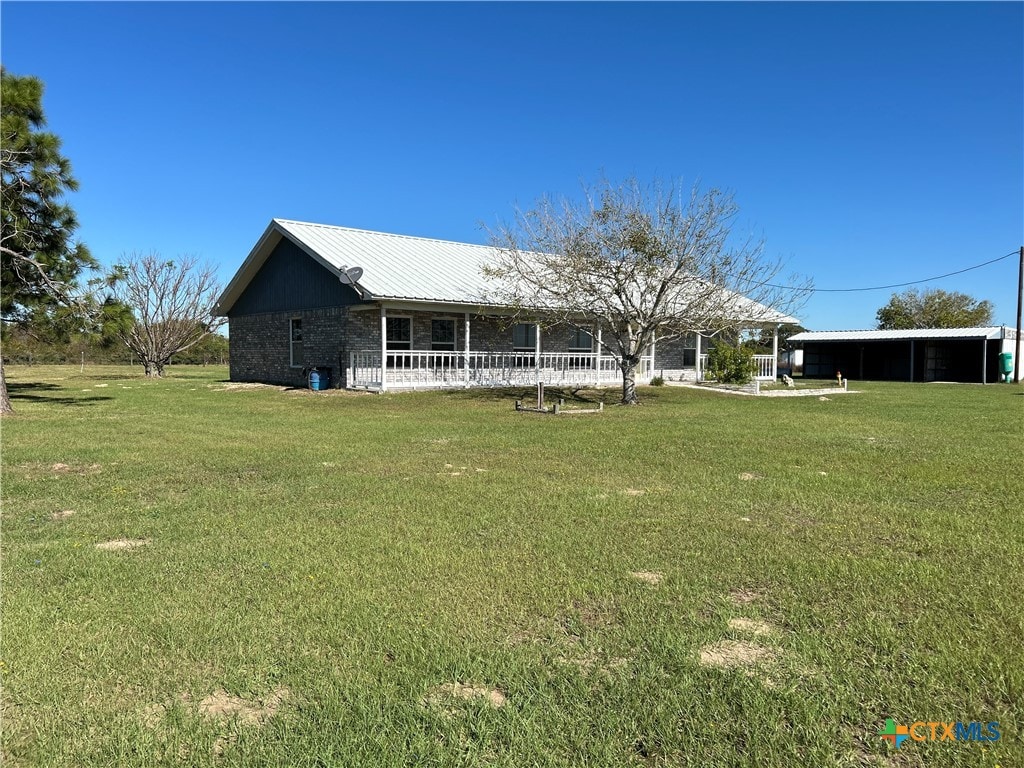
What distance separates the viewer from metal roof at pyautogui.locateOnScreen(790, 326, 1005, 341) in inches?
1220

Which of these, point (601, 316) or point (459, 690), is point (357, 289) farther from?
point (459, 690)

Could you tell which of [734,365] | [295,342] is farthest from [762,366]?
[295,342]

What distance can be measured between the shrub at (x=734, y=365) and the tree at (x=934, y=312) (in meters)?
40.3

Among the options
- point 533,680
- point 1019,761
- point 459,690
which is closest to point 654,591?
point 533,680

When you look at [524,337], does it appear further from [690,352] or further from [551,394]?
[690,352]

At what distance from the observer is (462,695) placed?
9.09 feet

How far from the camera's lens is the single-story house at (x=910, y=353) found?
31.8 meters

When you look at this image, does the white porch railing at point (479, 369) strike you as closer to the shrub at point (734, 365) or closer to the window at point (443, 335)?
the window at point (443, 335)

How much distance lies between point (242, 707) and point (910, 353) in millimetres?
39588

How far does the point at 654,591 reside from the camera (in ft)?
12.7

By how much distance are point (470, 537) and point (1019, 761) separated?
10.8ft

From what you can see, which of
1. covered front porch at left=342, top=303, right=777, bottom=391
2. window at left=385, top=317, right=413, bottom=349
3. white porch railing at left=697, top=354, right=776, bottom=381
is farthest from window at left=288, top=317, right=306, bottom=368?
white porch railing at left=697, top=354, right=776, bottom=381

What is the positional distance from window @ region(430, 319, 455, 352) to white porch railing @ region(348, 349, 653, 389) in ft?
2.11

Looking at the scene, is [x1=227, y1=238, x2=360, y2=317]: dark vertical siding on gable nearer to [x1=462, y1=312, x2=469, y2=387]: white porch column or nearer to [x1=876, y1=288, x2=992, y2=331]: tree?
[x1=462, y1=312, x2=469, y2=387]: white porch column
